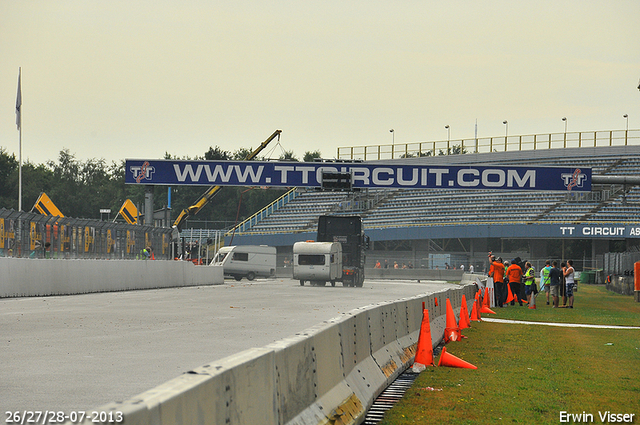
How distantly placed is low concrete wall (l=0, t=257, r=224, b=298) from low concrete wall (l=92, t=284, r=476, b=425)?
50.6 ft

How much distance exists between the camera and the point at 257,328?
51.3ft

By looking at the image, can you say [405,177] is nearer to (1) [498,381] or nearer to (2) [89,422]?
(1) [498,381]

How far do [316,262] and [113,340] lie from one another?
32.2 m

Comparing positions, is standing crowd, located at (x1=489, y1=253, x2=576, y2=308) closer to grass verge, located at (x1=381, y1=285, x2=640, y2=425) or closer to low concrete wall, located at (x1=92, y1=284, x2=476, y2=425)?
grass verge, located at (x1=381, y1=285, x2=640, y2=425)

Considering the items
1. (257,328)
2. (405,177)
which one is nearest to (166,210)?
(405,177)

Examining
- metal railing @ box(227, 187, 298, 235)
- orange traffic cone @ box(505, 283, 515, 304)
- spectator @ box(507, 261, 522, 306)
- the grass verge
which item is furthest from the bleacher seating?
the grass verge

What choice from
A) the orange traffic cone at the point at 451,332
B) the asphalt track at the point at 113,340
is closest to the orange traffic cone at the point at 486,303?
the asphalt track at the point at 113,340

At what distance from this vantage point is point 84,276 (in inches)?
1094

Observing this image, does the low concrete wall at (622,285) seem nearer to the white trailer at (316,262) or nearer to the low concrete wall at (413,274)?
the white trailer at (316,262)

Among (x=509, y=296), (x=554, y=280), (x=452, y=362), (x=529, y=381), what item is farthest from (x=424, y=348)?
(x=509, y=296)

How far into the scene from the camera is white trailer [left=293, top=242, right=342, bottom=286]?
4491 centimetres

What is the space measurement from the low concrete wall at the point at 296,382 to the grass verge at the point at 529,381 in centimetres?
48

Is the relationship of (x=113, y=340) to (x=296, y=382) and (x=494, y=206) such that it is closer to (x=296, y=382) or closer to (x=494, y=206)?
(x=296, y=382)

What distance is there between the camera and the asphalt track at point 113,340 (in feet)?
27.2
